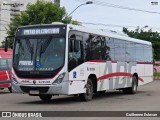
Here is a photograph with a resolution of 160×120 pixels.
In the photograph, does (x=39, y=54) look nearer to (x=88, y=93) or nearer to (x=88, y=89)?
(x=88, y=89)

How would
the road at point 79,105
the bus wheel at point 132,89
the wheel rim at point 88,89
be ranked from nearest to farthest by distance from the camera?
the road at point 79,105 → the wheel rim at point 88,89 → the bus wheel at point 132,89

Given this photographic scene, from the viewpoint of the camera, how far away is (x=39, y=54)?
56.0ft

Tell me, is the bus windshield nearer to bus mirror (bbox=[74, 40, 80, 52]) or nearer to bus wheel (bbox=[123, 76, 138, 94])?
bus mirror (bbox=[74, 40, 80, 52])

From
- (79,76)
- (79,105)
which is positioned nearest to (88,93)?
(79,76)

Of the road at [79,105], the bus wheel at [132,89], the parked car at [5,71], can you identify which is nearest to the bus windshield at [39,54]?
the road at [79,105]

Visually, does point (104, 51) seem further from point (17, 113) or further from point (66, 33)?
point (17, 113)

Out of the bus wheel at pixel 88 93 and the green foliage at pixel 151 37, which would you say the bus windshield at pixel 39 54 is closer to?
the bus wheel at pixel 88 93

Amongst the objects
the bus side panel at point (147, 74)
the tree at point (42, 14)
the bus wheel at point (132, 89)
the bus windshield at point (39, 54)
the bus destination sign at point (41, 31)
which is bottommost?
the bus wheel at point (132, 89)

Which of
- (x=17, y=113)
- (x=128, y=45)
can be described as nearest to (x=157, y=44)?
(x=128, y=45)

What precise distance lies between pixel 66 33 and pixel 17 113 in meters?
4.77

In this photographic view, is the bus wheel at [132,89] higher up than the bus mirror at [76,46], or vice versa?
the bus mirror at [76,46]

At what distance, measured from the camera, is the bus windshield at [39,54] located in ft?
55.2

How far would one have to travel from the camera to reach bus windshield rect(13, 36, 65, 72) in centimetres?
1681

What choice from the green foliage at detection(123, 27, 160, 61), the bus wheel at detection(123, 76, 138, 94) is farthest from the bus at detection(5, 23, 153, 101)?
the green foliage at detection(123, 27, 160, 61)
